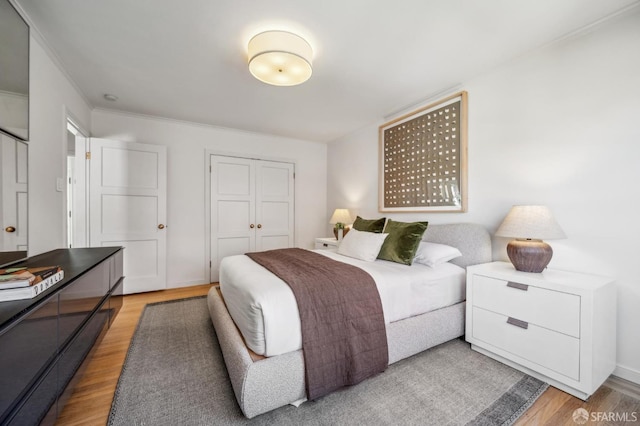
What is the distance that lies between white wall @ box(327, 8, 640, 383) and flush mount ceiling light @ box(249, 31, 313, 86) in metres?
1.73

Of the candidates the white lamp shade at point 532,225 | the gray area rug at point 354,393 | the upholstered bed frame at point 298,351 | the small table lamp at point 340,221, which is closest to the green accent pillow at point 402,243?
the upholstered bed frame at point 298,351

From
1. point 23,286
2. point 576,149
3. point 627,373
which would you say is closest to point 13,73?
point 23,286

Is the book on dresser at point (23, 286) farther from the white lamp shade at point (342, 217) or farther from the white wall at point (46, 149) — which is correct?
the white lamp shade at point (342, 217)

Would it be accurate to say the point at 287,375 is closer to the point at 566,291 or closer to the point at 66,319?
the point at 66,319

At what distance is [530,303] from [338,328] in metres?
1.31

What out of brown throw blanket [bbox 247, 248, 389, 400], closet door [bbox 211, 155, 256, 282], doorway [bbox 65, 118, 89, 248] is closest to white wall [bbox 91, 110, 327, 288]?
closet door [bbox 211, 155, 256, 282]

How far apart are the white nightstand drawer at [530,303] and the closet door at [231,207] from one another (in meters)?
3.34

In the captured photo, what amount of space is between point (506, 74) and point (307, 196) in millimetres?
3308

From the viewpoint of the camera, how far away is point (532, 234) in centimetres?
180

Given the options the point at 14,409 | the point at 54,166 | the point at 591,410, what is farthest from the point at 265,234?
the point at 591,410

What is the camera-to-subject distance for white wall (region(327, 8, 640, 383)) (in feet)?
5.45

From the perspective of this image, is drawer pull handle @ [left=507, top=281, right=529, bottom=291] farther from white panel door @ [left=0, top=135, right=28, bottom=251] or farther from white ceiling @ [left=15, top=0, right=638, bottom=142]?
white panel door @ [left=0, top=135, right=28, bottom=251]

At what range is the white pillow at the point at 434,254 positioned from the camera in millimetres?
2281

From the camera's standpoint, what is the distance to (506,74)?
2279mm
